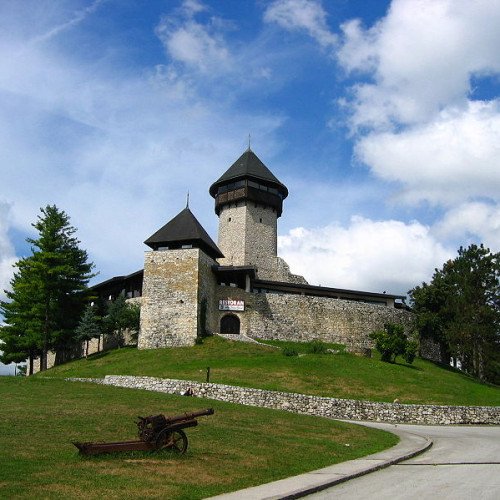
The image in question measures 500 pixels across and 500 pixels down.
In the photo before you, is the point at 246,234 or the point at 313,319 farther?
the point at 246,234

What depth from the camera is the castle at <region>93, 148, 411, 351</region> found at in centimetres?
4253

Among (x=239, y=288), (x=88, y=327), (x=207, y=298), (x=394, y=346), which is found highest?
(x=239, y=288)

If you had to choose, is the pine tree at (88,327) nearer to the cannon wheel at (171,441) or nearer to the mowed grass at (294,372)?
the mowed grass at (294,372)

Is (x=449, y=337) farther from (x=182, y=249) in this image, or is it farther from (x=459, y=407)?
(x=182, y=249)

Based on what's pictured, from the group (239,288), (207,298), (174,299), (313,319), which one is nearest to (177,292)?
(174,299)

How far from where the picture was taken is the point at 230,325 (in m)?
47.3

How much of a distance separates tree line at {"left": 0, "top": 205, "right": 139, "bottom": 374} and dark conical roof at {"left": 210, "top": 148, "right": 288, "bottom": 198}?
18.8 meters

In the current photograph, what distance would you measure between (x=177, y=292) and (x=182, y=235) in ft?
16.7

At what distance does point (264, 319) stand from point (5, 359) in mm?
20550

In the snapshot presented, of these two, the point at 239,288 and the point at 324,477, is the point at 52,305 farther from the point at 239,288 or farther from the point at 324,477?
the point at 324,477

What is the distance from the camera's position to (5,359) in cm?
4381

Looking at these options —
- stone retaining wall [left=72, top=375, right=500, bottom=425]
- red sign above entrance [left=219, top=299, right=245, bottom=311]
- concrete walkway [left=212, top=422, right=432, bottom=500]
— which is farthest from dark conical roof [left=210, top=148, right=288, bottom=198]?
concrete walkway [left=212, top=422, right=432, bottom=500]

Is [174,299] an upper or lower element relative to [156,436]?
upper

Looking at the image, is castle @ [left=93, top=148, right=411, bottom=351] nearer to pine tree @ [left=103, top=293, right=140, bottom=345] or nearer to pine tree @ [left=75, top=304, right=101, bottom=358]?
pine tree @ [left=103, top=293, right=140, bottom=345]
